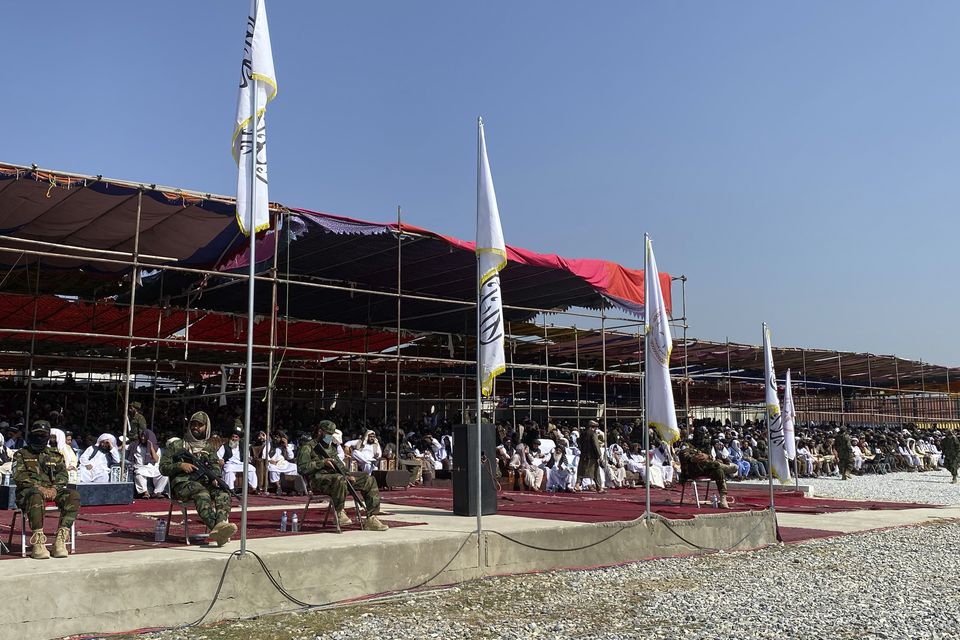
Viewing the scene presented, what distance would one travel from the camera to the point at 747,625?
6191mm

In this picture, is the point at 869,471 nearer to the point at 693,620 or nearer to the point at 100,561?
the point at 693,620

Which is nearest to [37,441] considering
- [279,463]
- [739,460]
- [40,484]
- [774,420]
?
[40,484]

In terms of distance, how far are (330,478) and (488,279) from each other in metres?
2.46

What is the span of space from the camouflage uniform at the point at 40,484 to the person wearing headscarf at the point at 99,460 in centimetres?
608

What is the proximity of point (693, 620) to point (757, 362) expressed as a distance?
23.9m

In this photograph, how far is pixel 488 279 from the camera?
826 cm

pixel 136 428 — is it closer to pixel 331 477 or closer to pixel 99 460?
pixel 99 460

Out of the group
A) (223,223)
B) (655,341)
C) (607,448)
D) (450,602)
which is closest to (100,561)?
(450,602)

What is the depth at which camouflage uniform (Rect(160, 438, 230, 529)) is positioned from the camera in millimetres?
7047

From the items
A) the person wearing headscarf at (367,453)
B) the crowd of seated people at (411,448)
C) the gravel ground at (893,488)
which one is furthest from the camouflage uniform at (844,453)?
the person wearing headscarf at (367,453)

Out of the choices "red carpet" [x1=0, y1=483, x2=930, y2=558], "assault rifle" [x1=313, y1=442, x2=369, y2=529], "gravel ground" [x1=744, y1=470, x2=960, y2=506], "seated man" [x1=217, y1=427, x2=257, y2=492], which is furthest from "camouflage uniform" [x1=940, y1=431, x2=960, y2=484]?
"assault rifle" [x1=313, y1=442, x2=369, y2=529]

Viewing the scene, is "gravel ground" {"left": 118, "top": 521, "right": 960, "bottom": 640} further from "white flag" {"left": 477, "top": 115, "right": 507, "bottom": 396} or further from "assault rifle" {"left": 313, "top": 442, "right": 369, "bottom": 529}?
"white flag" {"left": 477, "top": 115, "right": 507, "bottom": 396}

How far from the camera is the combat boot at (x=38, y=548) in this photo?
6.10m

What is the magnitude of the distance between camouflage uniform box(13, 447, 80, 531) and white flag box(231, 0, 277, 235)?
2410mm
